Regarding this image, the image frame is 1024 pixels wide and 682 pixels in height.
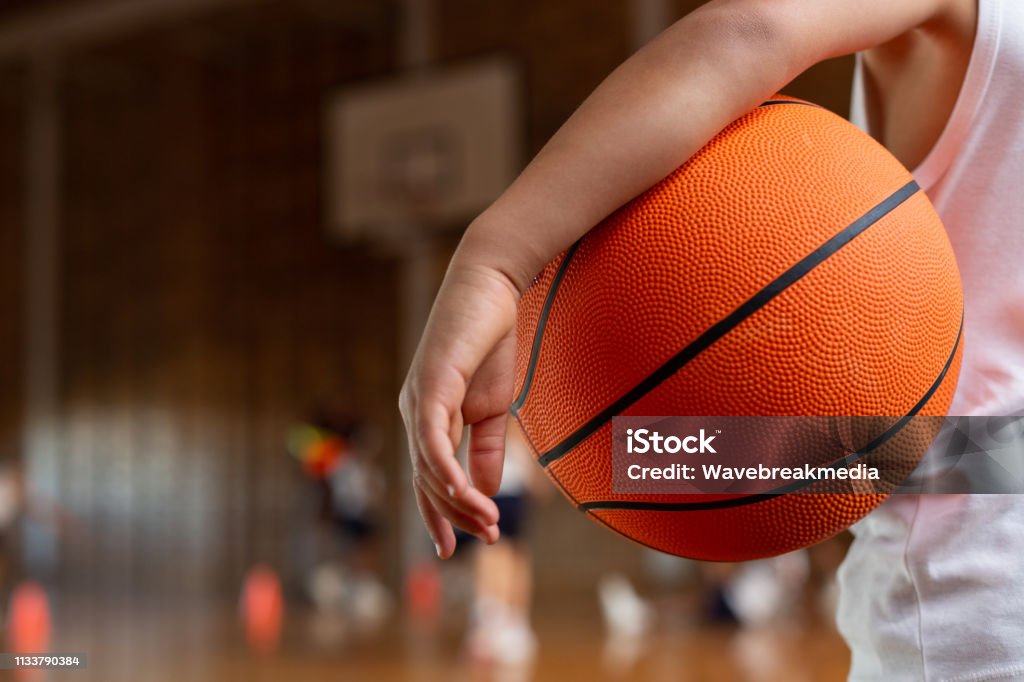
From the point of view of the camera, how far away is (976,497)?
0.73 meters

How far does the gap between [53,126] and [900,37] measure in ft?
33.4

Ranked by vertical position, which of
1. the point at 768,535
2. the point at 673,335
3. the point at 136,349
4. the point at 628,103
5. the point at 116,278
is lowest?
the point at 768,535

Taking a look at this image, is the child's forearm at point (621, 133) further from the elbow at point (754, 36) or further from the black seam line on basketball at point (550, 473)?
the black seam line on basketball at point (550, 473)

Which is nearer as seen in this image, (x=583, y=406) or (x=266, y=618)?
(x=583, y=406)

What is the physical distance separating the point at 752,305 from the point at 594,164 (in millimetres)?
135

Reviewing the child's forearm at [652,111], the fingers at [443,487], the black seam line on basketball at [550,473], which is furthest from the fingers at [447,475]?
the black seam line on basketball at [550,473]

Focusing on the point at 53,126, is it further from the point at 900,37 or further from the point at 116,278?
the point at 900,37

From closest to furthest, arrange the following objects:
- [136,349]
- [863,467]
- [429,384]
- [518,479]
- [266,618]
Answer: [429,384], [863,467], [518,479], [266,618], [136,349]

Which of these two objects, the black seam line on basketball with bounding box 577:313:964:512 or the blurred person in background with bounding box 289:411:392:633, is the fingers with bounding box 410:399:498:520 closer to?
the black seam line on basketball with bounding box 577:313:964:512

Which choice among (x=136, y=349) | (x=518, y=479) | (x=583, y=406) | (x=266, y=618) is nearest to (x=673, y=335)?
(x=583, y=406)

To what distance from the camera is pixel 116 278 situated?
377 inches

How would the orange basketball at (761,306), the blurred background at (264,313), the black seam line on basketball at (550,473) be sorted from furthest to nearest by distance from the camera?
1. the blurred background at (264,313)
2. the black seam line on basketball at (550,473)
3. the orange basketball at (761,306)

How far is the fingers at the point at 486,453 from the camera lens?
0.66m

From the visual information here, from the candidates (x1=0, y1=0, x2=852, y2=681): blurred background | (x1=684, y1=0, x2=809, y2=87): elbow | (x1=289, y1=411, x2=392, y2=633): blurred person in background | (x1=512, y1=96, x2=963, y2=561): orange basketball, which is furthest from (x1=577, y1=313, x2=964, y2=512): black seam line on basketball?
(x1=289, y1=411, x2=392, y2=633): blurred person in background
